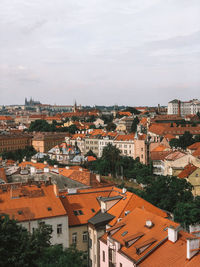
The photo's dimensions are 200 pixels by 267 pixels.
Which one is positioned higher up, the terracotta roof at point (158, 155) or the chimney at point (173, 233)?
the chimney at point (173, 233)

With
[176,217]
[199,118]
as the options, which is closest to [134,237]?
[176,217]

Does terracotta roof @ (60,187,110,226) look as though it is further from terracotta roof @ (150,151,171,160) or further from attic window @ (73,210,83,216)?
terracotta roof @ (150,151,171,160)

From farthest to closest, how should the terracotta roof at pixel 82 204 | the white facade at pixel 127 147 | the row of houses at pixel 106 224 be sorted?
the white facade at pixel 127 147, the terracotta roof at pixel 82 204, the row of houses at pixel 106 224

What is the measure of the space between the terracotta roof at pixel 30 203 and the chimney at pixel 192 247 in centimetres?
1401

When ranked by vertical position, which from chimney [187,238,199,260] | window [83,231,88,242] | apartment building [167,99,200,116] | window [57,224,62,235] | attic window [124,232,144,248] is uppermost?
apartment building [167,99,200,116]

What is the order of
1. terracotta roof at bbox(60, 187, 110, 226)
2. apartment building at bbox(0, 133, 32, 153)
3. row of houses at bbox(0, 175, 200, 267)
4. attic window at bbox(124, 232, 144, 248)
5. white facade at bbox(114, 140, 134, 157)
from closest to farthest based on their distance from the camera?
row of houses at bbox(0, 175, 200, 267)
attic window at bbox(124, 232, 144, 248)
terracotta roof at bbox(60, 187, 110, 226)
white facade at bbox(114, 140, 134, 157)
apartment building at bbox(0, 133, 32, 153)

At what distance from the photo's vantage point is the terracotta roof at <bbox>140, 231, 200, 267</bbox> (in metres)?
19.0

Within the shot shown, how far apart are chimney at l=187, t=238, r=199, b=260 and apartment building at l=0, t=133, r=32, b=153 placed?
113m

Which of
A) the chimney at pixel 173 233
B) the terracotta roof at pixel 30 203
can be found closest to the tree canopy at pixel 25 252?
the chimney at pixel 173 233

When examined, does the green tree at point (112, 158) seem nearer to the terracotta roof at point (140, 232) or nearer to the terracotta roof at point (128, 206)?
the terracotta roof at point (128, 206)

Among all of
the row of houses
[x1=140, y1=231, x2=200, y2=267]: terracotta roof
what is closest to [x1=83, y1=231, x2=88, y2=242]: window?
the row of houses

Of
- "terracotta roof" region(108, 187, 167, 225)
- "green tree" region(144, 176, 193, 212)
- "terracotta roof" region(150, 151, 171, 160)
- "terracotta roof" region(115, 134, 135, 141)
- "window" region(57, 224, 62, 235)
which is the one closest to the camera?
"terracotta roof" region(108, 187, 167, 225)

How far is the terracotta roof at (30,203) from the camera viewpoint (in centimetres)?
3028

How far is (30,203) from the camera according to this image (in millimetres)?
31547
